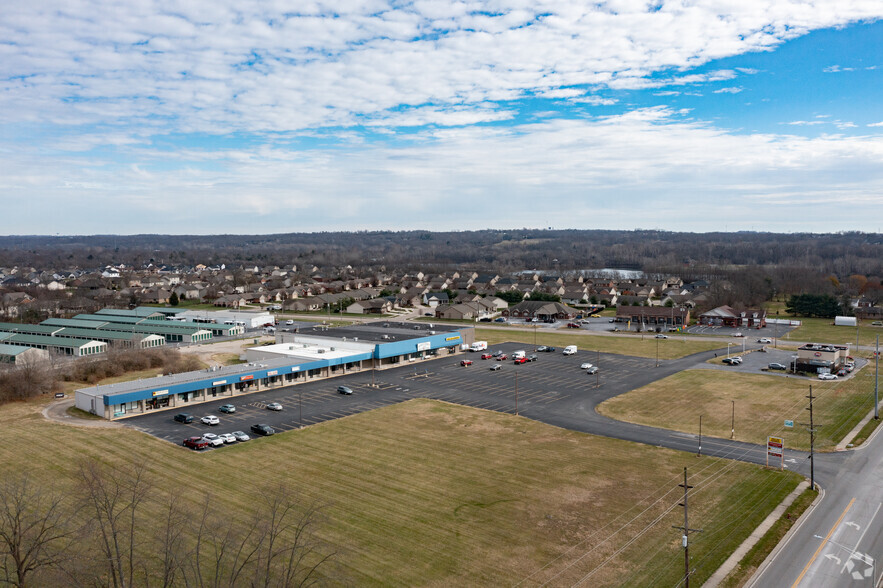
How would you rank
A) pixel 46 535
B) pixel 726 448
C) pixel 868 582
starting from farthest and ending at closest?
1. pixel 726 448
2. pixel 46 535
3. pixel 868 582

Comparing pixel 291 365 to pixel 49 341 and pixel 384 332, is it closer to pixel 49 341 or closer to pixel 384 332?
pixel 384 332

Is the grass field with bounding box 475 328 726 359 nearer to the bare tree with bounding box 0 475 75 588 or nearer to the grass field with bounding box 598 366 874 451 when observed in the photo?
the grass field with bounding box 598 366 874 451

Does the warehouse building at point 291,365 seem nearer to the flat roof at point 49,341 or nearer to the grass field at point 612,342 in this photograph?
the grass field at point 612,342

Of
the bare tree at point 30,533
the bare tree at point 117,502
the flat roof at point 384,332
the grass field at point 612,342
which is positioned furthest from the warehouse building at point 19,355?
the grass field at point 612,342

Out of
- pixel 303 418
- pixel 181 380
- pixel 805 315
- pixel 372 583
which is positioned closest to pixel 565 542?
pixel 372 583

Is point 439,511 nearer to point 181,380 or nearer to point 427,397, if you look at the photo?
point 427,397

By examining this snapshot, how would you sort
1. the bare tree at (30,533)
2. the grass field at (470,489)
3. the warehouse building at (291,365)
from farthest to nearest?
the warehouse building at (291,365) < the grass field at (470,489) < the bare tree at (30,533)
